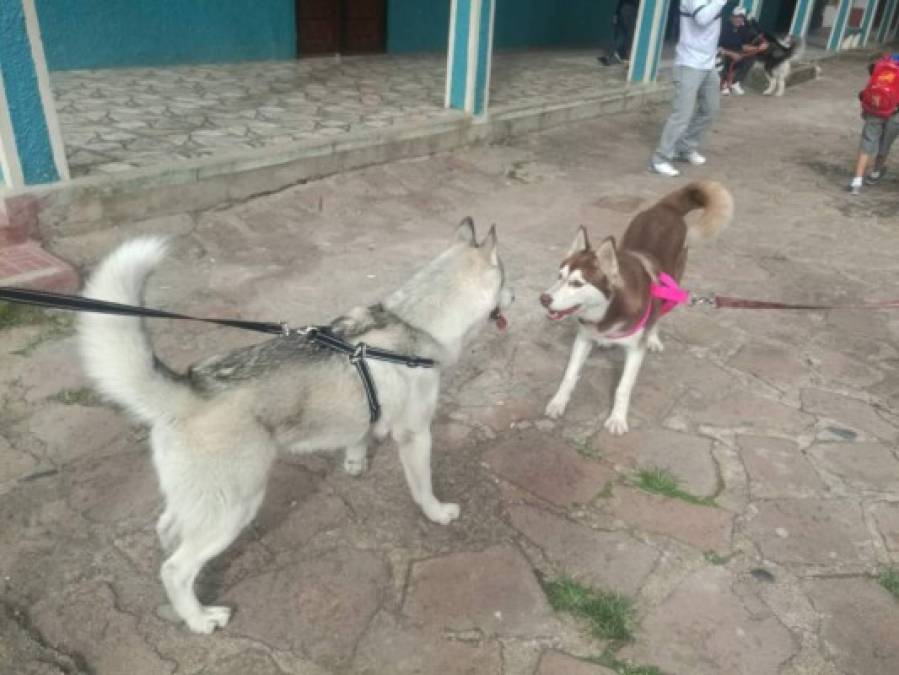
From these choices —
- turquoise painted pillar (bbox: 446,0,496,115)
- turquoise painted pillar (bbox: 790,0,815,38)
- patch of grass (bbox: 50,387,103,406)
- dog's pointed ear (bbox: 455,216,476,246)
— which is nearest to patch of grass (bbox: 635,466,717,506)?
dog's pointed ear (bbox: 455,216,476,246)

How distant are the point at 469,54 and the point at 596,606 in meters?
7.17

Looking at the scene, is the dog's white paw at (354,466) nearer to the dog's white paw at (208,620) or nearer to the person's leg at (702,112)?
the dog's white paw at (208,620)

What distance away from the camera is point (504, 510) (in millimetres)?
3164

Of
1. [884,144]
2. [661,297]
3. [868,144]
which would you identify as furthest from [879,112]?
[661,297]

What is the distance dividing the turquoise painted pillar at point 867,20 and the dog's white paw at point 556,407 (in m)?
23.0

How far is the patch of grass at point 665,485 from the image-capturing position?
10.7 feet

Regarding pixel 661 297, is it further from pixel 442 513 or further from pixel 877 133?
pixel 877 133

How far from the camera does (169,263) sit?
17.2 feet

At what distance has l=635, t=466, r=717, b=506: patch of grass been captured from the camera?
3.28 m

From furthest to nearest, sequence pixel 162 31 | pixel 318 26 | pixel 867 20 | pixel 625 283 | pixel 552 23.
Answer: pixel 867 20 < pixel 552 23 < pixel 318 26 < pixel 162 31 < pixel 625 283

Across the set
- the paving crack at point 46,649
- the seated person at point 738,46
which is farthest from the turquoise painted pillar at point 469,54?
the paving crack at point 46,649

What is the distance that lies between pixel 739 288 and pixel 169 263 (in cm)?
464

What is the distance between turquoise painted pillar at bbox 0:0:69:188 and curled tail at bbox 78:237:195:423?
3.50m

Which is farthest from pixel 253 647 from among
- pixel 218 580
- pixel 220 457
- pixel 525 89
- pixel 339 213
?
pixel 525 89
